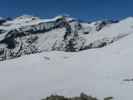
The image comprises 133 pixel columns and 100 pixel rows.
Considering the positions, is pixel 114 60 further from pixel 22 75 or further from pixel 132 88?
pixel 132 88

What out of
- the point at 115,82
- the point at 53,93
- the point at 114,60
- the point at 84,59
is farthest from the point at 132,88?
the point at 84,59

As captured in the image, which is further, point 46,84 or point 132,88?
point 46,84

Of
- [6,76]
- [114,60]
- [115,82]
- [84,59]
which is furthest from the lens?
[84,59]

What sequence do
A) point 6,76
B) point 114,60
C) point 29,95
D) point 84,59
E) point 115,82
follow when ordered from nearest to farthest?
point 29,95
point 115,82
point 6,76
point 114,60
point 84,59

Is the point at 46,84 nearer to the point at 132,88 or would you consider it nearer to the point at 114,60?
the point at 132,88

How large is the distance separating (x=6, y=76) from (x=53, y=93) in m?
8.76

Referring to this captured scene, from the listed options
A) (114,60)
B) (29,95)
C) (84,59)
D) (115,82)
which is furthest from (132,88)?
(84,59)

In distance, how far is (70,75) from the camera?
110 ft

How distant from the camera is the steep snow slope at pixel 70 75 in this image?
85.5ft

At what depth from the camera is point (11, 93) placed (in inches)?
1051

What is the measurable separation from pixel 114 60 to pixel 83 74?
20.7 feet

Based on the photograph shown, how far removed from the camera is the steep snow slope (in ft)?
85.5

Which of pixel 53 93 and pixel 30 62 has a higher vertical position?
pixel 30 62

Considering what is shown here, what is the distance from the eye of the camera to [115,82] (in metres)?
28.4
